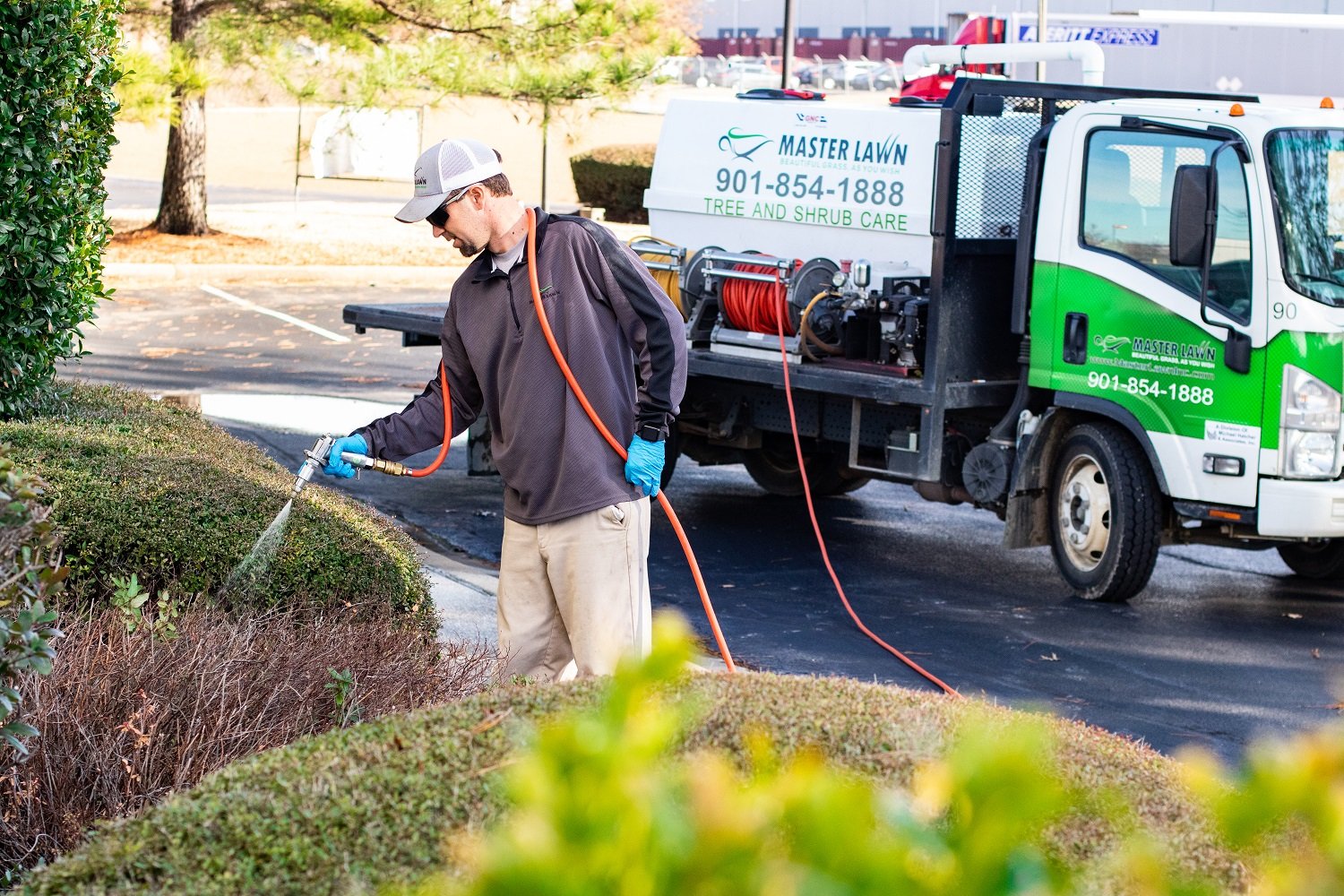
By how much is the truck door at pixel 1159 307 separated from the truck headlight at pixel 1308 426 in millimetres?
122

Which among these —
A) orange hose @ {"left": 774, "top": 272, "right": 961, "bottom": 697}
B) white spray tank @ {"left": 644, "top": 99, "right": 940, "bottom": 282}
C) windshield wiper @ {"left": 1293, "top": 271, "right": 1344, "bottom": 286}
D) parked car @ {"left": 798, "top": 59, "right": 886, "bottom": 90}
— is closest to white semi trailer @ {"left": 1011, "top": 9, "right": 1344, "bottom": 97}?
white spray tank @ {"left": 644, "top": 99, "right": 940, "bottom": 282}

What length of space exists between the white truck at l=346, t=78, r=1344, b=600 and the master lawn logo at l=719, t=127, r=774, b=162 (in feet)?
0.88

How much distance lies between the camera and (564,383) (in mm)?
4617

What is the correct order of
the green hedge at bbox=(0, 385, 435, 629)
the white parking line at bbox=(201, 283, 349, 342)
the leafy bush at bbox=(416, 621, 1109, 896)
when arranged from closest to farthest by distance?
the leafy bush at bbox=(416, 621, 1109, 896), the green hedge at bbox=(0, 385, 435, 629), the white parking line at bbox=(201, 283, 349, 342)

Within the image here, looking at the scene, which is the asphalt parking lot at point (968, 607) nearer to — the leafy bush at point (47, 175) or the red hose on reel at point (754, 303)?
the red hose on reel at point (754, 303)

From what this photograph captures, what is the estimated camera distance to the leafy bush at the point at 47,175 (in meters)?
6.17

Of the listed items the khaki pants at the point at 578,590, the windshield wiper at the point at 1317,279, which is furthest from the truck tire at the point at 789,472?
the khaki pants at the point at 578,590

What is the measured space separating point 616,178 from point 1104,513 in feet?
65.4

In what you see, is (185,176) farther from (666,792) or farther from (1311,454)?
(666,792)

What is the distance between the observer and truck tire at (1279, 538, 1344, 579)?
8664 millimetres

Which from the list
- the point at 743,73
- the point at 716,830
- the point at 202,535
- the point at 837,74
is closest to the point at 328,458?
the point at 202,535

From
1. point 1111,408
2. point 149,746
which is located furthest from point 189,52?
point 149,746

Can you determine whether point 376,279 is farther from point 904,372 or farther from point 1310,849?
point 1310,849

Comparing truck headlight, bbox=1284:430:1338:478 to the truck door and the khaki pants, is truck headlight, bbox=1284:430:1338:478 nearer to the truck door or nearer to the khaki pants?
the truck door
